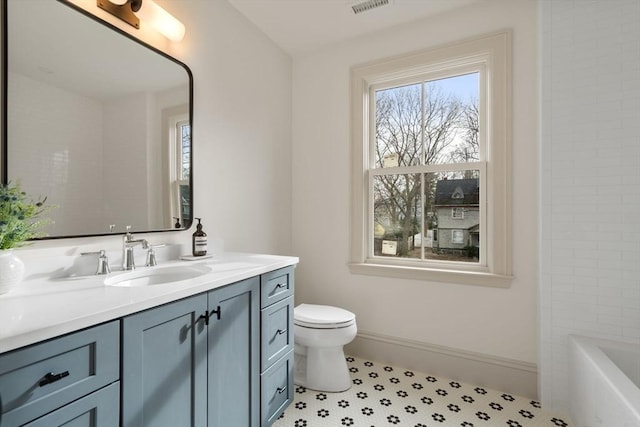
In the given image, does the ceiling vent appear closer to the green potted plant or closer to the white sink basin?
the white sink basin

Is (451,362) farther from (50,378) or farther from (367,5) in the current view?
(367,5)

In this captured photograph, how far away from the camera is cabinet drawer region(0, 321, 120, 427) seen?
0.70m

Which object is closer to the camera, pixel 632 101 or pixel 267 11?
pixel 632 101

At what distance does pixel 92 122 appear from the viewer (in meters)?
1.41

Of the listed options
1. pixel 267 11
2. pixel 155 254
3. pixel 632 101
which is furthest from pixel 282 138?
pixel 632 101

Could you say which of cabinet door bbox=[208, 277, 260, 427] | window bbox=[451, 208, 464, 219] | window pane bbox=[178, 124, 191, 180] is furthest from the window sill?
window pane bbox=[178, 124, 191, 180]

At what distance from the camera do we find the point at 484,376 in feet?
6.96

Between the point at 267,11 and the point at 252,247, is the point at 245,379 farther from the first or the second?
the point at 267,11

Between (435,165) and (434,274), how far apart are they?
0.79m

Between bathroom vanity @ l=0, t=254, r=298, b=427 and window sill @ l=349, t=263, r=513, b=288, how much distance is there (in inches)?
37.6

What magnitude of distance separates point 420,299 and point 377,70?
1.77 m

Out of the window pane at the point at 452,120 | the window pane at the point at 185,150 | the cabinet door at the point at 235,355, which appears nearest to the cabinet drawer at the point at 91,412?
the cabinet door at the point at 235,355

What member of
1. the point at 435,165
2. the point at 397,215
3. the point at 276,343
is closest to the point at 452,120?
the point at 435,165

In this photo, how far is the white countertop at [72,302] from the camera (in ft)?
2.40
